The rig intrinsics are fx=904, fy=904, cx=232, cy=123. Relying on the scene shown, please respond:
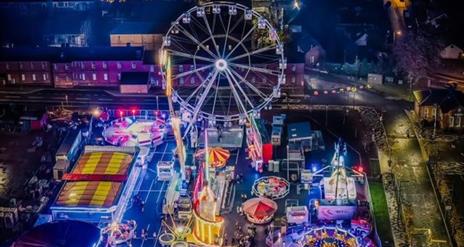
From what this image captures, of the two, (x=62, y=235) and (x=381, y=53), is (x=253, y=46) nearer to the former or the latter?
(x=381, y=53)

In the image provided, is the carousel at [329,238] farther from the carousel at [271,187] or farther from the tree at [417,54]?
the tree at [417,54]

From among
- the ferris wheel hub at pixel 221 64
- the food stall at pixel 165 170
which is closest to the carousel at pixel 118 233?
the food stall at pixel 165 170

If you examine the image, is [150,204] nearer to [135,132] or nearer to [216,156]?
[216,156]

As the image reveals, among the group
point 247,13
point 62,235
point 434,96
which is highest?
point 247,13

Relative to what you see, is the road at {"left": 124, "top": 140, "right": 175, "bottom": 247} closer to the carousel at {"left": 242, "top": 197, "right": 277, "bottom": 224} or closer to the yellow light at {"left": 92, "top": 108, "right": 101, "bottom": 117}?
the carousel at {"left": 242, "top": 197, "right": 277, "bottom": 224}

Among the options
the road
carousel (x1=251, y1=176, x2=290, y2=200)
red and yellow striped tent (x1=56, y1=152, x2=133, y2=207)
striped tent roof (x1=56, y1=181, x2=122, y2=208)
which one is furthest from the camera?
carousel (x1=251, y1=176, x2=290, y2=200)

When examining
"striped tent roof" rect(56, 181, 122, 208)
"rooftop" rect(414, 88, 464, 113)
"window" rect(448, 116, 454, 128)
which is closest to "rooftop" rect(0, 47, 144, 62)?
"striped tent roof" rect(56, 181, 122, 208)

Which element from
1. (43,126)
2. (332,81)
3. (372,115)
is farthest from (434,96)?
(43,126)

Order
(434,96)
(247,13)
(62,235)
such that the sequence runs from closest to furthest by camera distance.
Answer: (62,235)
(247,13)
(434,96)
